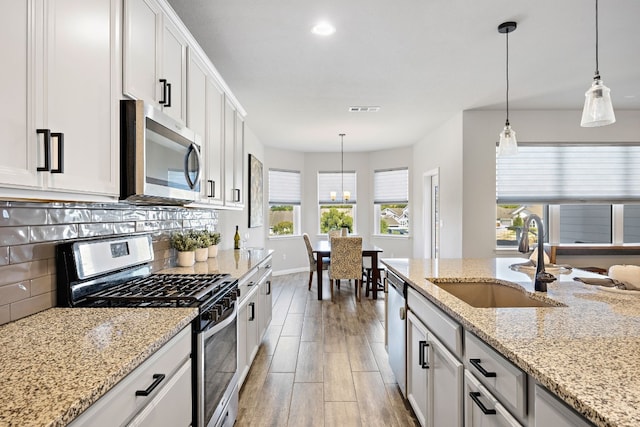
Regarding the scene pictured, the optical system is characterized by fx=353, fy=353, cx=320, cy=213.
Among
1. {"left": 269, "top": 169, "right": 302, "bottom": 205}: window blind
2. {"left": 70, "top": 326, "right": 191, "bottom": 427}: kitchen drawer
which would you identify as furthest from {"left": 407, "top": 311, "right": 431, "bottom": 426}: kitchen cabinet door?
{"left": 269, "top": 169, "right": 302, "bottom": 205}: window blind

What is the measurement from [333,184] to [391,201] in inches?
52.1

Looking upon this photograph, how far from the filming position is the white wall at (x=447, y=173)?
4.84 m

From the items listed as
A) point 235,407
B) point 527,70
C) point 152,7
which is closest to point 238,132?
point 152,7

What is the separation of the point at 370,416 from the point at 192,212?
2188 millimetres

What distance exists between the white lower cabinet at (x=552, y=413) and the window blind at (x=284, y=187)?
6.58m

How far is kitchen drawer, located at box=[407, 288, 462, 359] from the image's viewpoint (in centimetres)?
145

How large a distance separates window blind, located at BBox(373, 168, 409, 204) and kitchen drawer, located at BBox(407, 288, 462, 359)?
537cm

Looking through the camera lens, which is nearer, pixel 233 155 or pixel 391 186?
pixel 233 155

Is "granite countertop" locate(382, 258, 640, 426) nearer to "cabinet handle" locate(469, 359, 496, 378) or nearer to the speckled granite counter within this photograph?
"cabinet handle" locate(469, 359, 496, 378)

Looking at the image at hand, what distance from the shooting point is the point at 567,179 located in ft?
15.8

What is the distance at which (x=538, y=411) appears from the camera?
0.91 meters

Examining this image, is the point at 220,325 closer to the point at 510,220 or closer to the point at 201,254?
the point at 201,254

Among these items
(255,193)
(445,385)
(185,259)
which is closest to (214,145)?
(185,259)

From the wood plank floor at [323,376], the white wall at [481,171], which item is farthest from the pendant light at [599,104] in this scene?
the white wall at [481,171]
